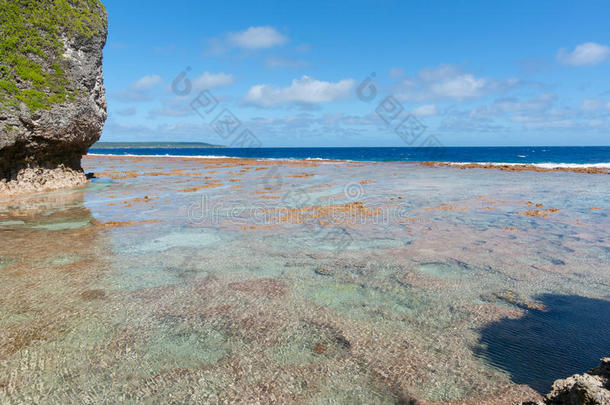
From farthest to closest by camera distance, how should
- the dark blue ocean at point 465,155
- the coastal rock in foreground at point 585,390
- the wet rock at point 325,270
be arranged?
the dark blue ocean at point 465,155
the wet rock at point 325,270
the coastal rock in foreground at point 585,390

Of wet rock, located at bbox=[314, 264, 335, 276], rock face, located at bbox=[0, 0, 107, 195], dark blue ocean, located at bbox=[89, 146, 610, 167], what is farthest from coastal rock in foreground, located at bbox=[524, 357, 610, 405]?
dark blue ocean, located at bbox=[89, 146, 610, 167]

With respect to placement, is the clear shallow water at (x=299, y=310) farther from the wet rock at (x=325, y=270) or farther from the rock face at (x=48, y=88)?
the rock face at (x=48, y=88)

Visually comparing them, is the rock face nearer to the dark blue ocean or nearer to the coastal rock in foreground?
the coastal rock in foreground

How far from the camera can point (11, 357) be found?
3.58 meters

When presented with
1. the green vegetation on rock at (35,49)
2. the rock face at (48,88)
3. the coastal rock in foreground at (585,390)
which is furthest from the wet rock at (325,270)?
the green vegetation on rock at (35,49)

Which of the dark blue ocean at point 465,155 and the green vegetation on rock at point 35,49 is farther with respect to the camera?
the dark blue ocean at point 465,155

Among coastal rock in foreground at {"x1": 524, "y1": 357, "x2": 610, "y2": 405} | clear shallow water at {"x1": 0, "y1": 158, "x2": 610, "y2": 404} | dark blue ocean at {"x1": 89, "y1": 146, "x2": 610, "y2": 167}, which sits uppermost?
dark blue ocean at {"x1": 89, "y1": 146, "x2": 610, "y2": 167}

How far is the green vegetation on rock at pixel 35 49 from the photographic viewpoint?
45.1ft

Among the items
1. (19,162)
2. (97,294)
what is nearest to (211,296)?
(97,294)

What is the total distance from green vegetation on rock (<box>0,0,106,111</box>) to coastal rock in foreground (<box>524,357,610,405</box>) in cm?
1735

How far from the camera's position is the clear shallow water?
3.26m

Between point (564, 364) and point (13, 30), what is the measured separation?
62.5ft

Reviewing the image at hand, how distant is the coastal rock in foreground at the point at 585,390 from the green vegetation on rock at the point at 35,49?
17351mm

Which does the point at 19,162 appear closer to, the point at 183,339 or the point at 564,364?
the point at 183,339
